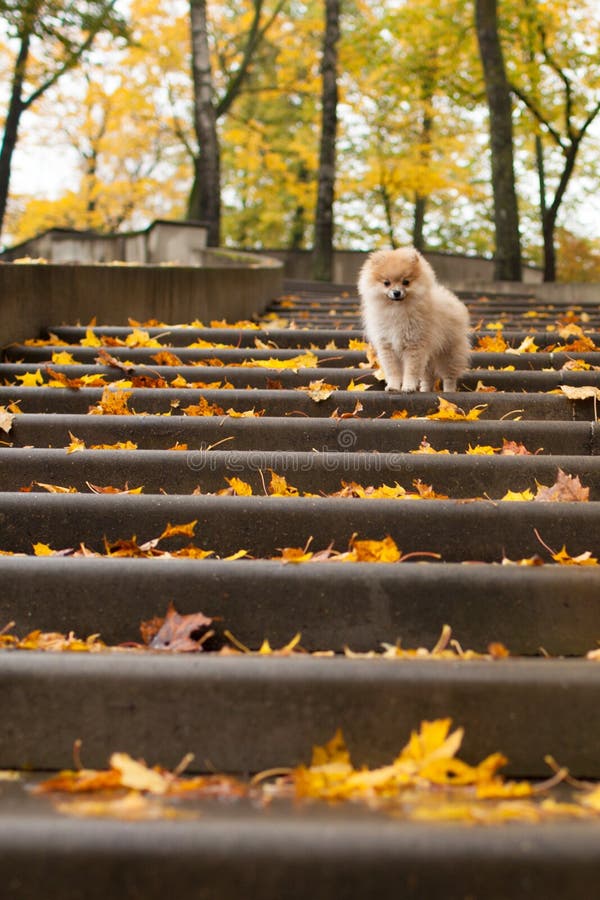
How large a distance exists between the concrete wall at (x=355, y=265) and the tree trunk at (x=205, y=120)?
4.39 metres

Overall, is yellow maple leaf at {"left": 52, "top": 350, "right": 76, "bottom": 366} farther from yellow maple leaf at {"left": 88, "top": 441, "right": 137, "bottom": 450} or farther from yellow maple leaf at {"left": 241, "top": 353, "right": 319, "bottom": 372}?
yellow maple leaf at {"left": 88, "top": 441, "right": 137, "bottom": 450}

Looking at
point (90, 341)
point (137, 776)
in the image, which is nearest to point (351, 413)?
point (90, 341)

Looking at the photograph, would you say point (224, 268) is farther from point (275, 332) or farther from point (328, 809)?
point (328, 809)

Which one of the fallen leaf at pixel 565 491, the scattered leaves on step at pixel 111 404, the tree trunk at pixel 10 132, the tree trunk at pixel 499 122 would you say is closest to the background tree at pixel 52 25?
the tree trunk at pixel 10 132

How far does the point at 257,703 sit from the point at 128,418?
1979mm

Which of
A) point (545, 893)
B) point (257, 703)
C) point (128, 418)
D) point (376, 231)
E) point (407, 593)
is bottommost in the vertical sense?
point (545, 893)

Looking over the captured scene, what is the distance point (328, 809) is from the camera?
1.57 m

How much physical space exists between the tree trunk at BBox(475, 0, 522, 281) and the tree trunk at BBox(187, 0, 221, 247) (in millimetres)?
4650

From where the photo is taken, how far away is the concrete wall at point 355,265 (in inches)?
803

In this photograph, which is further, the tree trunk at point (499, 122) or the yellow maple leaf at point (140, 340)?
the tree trunk at point (499, 122)

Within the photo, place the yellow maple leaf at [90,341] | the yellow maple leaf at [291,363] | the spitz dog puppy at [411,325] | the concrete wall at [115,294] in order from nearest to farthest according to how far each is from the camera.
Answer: the spitz dog puppy at [411,325] → the yellow maple leaf at [291,363] → the concrete wall at [115,294] → the yellow maple leaf at [90,341]

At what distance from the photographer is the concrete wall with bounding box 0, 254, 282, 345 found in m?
5.11

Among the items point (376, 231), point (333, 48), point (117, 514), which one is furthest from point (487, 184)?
point (117, 514)

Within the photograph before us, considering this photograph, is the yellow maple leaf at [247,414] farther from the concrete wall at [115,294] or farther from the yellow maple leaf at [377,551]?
the concrete wall at [115,294]
